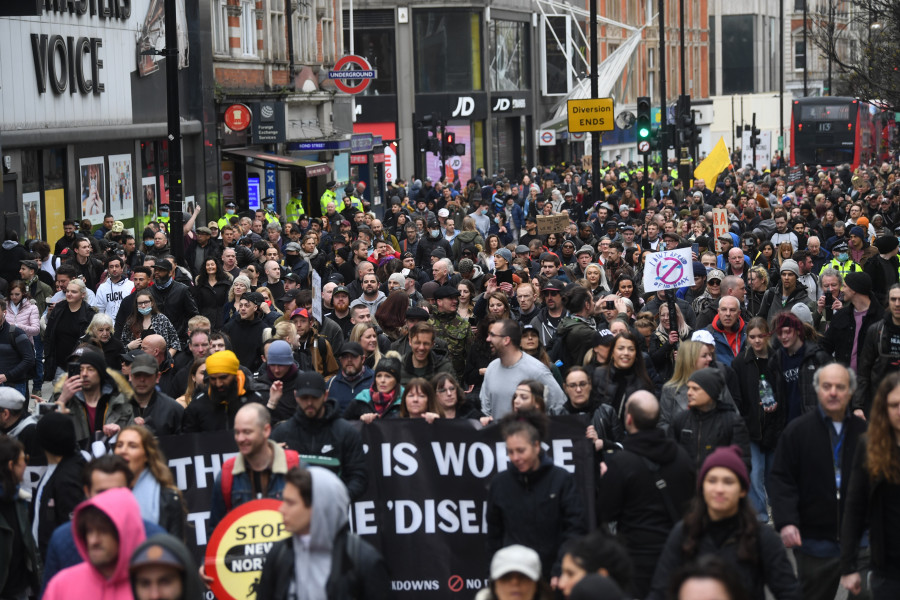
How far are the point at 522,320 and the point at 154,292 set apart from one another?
363 centimetres

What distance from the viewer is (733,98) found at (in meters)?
78.9

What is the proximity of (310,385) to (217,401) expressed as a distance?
1.40m

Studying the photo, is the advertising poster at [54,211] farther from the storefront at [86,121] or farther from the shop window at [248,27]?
the shop window at [248,27]

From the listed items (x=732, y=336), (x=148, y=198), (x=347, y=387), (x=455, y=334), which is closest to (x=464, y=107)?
(x=148, y=198)

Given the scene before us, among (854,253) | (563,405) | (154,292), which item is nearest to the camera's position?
(563,405)

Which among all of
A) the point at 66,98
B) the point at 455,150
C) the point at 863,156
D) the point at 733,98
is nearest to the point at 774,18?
the point at 733,98

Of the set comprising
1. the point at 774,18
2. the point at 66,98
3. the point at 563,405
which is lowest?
the point at 563,405

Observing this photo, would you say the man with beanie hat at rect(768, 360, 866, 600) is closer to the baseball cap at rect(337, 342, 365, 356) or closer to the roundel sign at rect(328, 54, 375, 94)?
the baseball cap at rect(337, 342, 365, 356)

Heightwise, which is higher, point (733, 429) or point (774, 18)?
point (774, 18)

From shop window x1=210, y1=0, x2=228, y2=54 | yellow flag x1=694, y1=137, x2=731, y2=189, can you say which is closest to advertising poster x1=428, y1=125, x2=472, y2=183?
shop window x1=210, y1=0, x2=228, y2=54

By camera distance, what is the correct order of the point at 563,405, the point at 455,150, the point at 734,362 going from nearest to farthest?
the point at 563,405, the point at 734,362, the point at 455,150

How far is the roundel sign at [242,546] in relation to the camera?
22.1ft

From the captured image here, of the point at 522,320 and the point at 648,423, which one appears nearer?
the point at 648,423

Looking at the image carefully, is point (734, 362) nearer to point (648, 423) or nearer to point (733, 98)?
point (648, 423)
